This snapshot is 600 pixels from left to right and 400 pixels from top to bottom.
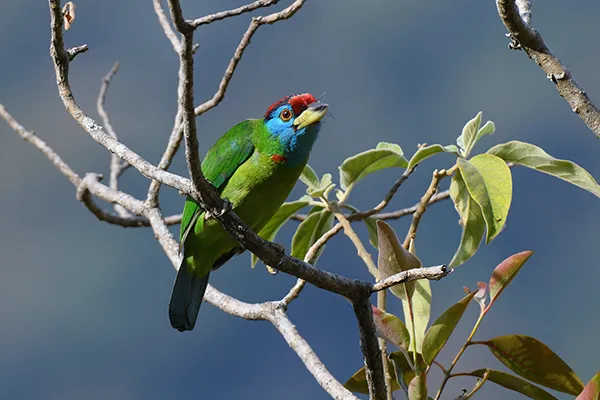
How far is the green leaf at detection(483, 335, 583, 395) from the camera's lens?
2150mm

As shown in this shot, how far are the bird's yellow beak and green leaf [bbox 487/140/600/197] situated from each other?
867mm

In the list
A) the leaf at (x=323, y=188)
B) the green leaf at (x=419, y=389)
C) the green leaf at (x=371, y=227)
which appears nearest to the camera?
the green leaf at (x=419, y=389)

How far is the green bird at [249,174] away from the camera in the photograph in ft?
9.94

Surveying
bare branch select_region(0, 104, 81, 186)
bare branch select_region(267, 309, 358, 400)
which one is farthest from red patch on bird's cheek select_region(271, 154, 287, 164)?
bare branch select_region(0, 104, 81, 186)

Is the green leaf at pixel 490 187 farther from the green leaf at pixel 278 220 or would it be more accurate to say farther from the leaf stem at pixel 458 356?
the green leaf at pixel 278 220

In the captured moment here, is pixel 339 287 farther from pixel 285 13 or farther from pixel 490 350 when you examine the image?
pixel 285 13

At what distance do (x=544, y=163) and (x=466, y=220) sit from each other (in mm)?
311

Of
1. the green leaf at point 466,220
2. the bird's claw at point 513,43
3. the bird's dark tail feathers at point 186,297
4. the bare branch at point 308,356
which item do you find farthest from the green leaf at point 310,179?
the bird's claw at point 513,43

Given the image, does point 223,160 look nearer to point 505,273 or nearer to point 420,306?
point 420,306

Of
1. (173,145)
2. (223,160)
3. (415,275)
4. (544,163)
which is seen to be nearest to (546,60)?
(544,163)

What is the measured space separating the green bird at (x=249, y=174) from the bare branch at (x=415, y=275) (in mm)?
1019

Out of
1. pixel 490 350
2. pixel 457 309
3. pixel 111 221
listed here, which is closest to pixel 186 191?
pixel 457 309

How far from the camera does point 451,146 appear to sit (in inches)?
98.8

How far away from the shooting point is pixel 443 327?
2.05m
